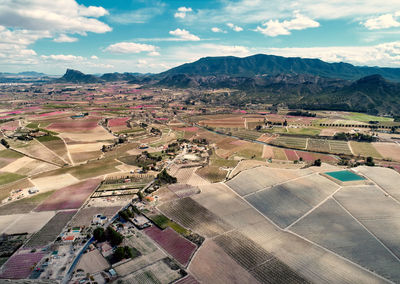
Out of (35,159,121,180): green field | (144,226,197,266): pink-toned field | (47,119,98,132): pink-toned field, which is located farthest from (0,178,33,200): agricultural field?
(47,119,98,132): pink-toned field

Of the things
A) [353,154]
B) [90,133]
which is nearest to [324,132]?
[353,154]

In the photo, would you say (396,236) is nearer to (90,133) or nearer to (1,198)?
(1,198)

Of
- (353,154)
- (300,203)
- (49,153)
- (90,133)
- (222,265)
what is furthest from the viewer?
(90,133)

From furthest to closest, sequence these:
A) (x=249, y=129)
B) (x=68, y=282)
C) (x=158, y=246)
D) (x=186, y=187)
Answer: (x=249, y=129)
(x=186, y=187)
(x=158, y=246)
(x=68, y=282)

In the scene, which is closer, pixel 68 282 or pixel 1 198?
pixel 68 282

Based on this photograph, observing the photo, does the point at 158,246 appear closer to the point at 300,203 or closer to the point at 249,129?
the point at 300,203

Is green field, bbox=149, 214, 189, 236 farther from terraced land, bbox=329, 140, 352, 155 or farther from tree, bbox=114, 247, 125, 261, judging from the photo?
terraced land, bbox=329, 140, 352, 155

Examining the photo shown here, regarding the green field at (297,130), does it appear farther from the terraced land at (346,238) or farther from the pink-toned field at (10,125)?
the pink-toned field at (10,125)
